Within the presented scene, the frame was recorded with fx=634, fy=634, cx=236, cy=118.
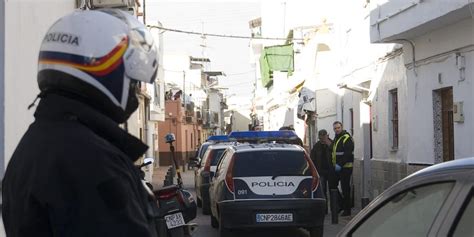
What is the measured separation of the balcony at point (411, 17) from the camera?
996 centimetres

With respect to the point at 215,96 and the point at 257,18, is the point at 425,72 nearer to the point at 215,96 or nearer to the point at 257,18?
the point at 257,18

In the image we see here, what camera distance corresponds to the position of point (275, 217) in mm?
9727

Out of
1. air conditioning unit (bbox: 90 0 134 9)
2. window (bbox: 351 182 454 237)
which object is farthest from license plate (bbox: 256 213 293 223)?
window (bbox: 351 182 454 237)

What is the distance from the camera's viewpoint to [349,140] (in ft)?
41.9

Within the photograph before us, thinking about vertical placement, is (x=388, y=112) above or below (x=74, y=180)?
above

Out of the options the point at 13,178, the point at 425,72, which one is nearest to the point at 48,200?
the point at 13,178

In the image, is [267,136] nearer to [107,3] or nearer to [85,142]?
[107,3]

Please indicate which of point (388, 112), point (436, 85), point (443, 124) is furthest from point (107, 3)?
point (388, 112)

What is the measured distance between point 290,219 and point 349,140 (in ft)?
11.6

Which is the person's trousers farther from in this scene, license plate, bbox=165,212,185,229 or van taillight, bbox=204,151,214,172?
license plate, bbox=165,212,185,229

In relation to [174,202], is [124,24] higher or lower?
higher

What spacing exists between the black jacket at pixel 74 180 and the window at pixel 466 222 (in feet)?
5.20

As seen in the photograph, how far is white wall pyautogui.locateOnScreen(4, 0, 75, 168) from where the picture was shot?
5.90 metres

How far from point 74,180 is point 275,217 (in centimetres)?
830
